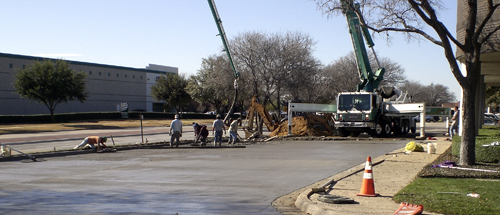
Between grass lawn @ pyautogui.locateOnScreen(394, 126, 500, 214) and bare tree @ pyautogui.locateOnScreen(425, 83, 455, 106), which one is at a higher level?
bare tree @ pyautogui.locateOnScreen(425, 83, 455, 106)

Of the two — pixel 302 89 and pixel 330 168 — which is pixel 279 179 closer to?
pixel 330 168

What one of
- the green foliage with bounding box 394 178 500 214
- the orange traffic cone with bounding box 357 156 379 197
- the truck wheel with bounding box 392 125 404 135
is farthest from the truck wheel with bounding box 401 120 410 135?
the orange traffic cone with bounding box 357 156 379 197

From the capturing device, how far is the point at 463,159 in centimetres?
1303

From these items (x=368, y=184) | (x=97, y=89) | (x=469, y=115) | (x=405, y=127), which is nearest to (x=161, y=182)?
(x=368, y=184)

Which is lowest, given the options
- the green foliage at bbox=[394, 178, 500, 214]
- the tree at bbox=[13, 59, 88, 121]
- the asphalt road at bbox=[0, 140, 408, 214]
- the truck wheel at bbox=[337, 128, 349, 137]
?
the asphalt road at bbox=[0, 140, 408, 214]

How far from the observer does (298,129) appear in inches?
1256

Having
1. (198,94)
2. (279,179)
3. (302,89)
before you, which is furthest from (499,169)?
(198,94)

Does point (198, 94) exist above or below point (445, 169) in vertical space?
above

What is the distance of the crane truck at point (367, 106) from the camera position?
29.0m

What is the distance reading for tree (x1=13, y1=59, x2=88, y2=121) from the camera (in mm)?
53875

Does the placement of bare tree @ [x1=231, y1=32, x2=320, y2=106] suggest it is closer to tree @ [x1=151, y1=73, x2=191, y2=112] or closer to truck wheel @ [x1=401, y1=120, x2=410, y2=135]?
truck wheel @ [x1=401, y1=120, x2=410, y2=135]

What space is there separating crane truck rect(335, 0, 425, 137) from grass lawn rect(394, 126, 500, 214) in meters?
16.1

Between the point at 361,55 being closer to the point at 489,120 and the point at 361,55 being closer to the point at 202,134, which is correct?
the point at 202,134

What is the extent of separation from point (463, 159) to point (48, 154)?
15.9 m
